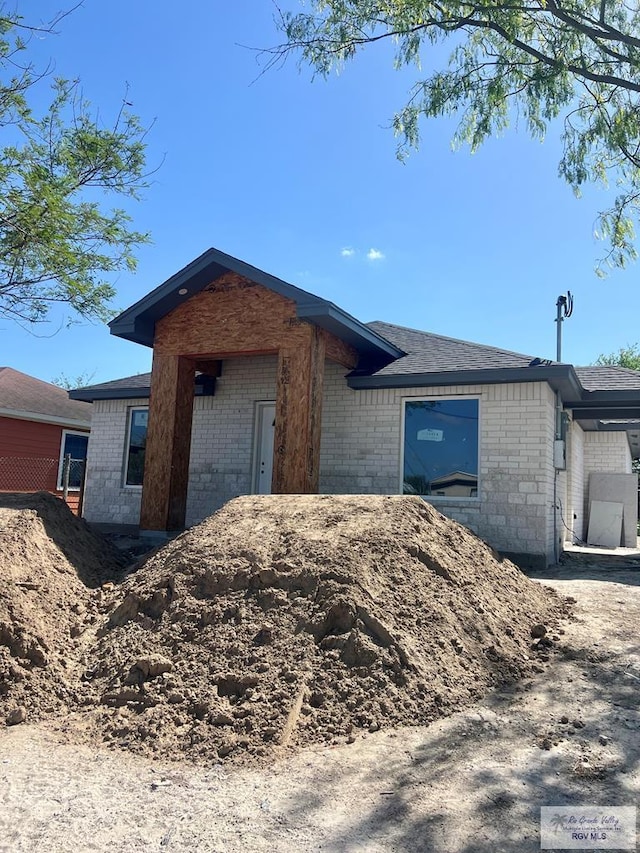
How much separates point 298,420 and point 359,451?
1752 mm

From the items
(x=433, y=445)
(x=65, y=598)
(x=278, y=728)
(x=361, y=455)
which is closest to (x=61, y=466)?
(x=361, y=455)

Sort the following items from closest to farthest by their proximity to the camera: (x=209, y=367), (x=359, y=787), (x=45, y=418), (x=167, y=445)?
1. (x=359, y=787)
2. (x=167, y=445)
3. (x=209, y=367)
4. (x=45, y=418)

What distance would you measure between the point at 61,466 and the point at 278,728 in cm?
1637

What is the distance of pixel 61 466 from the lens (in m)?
18.6

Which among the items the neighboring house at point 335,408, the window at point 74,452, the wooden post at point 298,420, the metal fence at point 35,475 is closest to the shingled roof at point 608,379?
the neighboring house at point 335,408

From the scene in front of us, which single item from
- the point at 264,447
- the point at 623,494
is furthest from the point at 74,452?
the point at 623,494

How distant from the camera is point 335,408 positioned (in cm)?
1138

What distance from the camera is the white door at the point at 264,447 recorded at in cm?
1204

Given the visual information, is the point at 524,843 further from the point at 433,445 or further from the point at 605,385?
the point at 605,385

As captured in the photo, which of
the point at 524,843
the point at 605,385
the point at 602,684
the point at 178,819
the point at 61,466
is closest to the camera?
the point at 524,843

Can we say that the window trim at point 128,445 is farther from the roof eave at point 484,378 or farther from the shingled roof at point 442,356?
the shingled roof at point 442,356

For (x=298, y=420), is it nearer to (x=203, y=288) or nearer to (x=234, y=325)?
(x=234, y=325)

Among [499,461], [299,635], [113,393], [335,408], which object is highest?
[113,393]

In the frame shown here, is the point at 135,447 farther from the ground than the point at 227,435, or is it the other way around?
the point at 227,435
